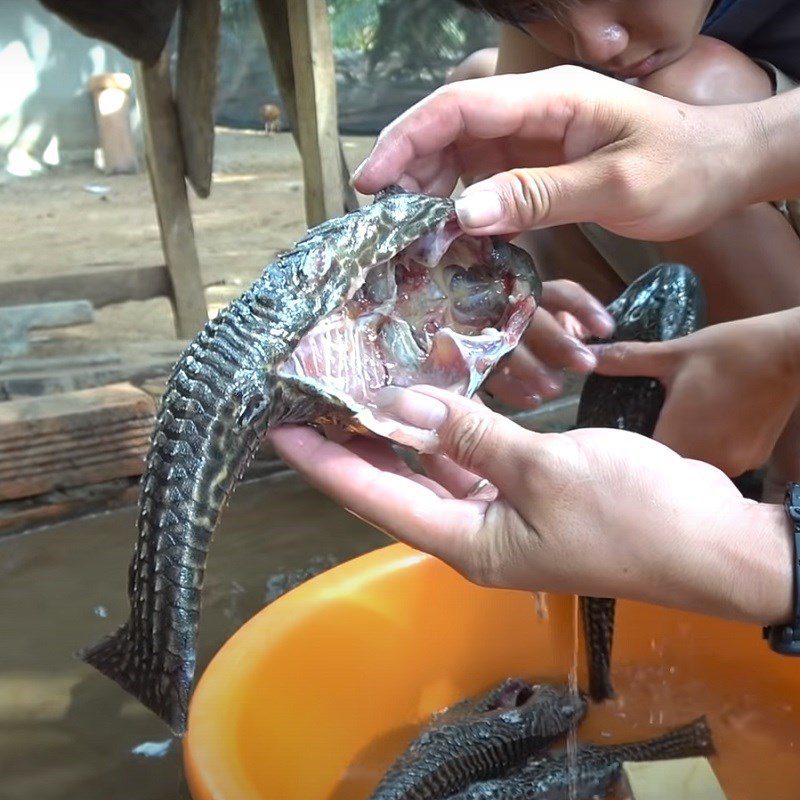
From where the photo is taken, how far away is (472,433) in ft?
3.19

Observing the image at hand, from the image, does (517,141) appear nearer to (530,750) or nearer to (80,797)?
(530,750)

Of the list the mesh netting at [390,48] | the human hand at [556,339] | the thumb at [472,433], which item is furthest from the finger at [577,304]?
the mesh netting at [390,48]

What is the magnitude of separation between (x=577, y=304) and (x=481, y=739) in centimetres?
68

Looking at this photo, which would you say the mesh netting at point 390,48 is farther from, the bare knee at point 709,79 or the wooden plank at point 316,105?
the bare knee at point 709,79

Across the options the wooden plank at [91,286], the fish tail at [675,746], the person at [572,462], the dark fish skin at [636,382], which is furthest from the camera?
the wooden plank at [91,286]

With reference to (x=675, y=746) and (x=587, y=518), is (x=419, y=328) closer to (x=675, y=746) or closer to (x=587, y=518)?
(x=587, y=518)

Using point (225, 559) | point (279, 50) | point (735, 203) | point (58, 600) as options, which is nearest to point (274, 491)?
point (225, 559)

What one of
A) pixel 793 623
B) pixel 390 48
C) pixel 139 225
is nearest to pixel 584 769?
pixel 793 623

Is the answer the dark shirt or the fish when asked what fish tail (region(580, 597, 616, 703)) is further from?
the dark shirt

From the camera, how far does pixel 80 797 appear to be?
1460mm

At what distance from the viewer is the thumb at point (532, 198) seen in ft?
3.33

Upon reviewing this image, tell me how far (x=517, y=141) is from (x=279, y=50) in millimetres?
1656

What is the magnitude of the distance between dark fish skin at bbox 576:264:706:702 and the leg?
0.17m

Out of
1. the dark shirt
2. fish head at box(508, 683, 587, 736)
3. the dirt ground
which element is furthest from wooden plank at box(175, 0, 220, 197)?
fish head at box(508, 683, 587, 736)
